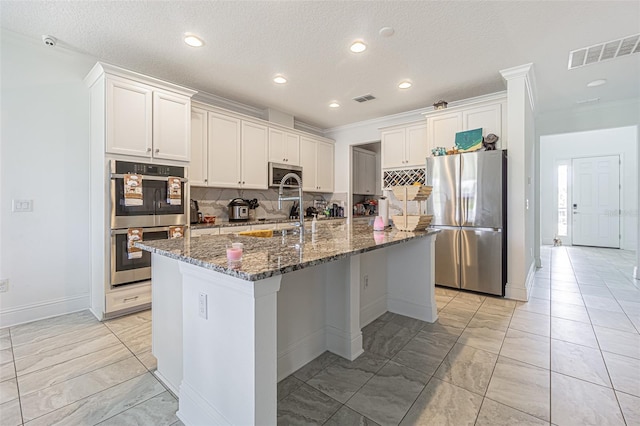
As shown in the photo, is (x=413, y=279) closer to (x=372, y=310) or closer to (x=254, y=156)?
(x=372, y=310)

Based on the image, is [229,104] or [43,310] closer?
[43,310]

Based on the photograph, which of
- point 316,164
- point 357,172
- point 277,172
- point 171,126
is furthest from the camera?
point 357,172

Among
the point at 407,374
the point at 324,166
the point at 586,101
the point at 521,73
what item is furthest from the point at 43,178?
the point at 586,101

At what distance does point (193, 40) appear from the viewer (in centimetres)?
266

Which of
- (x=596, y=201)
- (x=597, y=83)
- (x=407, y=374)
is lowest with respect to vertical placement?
(x=407, y=374)

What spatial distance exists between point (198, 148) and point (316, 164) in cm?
224

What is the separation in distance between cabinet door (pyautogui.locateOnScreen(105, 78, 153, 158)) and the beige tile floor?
1663mm

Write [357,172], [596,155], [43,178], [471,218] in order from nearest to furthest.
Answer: [43,178] < [471,218] < [357,172] < [596,155]

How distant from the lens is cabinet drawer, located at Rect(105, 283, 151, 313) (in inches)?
108

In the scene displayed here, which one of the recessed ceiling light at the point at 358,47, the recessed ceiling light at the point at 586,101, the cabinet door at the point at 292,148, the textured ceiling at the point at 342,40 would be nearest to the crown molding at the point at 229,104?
the textured ceiling at the point at 342,40

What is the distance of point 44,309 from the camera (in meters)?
2.79

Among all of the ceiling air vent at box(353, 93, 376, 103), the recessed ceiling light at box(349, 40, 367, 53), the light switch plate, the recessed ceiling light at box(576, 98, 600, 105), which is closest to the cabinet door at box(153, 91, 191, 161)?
the light switch plate

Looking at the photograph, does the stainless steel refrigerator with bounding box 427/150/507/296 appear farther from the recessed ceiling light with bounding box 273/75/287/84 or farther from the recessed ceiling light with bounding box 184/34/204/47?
the recessed ceiling light with bounding box 184/34/204/47

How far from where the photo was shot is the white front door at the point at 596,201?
6699mm
